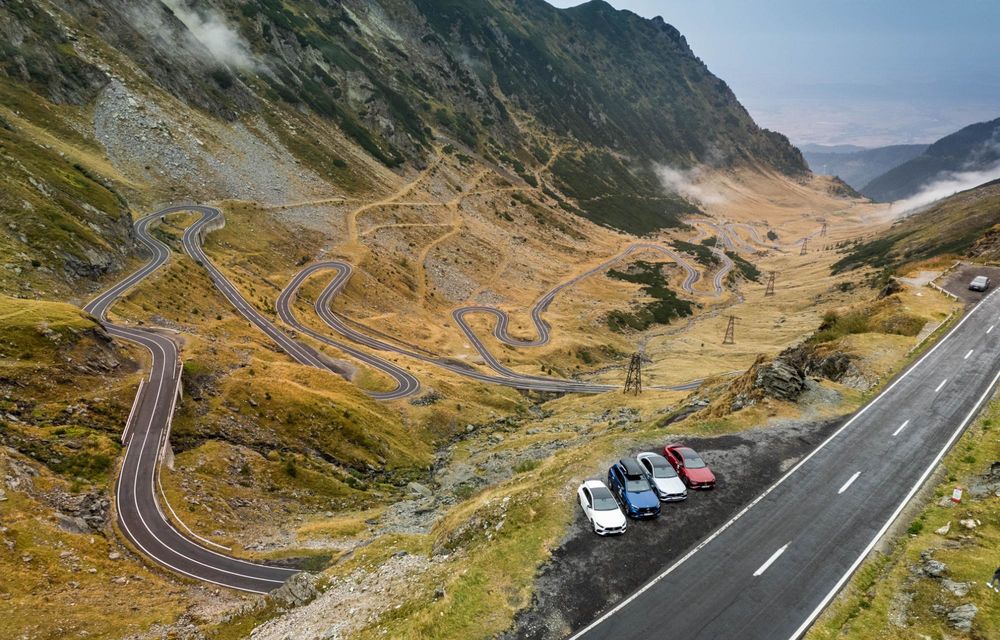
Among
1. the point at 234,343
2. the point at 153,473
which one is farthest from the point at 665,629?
the point at 234,343

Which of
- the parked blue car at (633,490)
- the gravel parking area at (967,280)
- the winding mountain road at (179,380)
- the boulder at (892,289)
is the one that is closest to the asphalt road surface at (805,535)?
the parked blue car at (633,490)

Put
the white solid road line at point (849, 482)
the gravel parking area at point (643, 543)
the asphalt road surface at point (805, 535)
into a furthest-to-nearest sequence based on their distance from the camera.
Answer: the white solid road line at point (849, 482), the gravel parking area at point (643, 543), the asphalt road surface at point (805, 535)

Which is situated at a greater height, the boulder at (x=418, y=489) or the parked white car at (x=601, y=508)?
the parked white car at (x=601, y=508)

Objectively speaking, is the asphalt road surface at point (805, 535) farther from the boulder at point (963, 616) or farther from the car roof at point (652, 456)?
the car roof at point (652, 456)

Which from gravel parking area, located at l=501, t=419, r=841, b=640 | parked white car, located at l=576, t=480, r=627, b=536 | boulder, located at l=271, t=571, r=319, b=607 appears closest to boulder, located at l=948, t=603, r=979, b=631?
gravel parking area, located at l=501, t=419, r=841, b=640

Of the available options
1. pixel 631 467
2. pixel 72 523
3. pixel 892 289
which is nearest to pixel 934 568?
pixel 631 467

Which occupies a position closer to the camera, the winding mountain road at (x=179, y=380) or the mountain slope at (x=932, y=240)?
the winding mountain road at (x=179, y=380)
